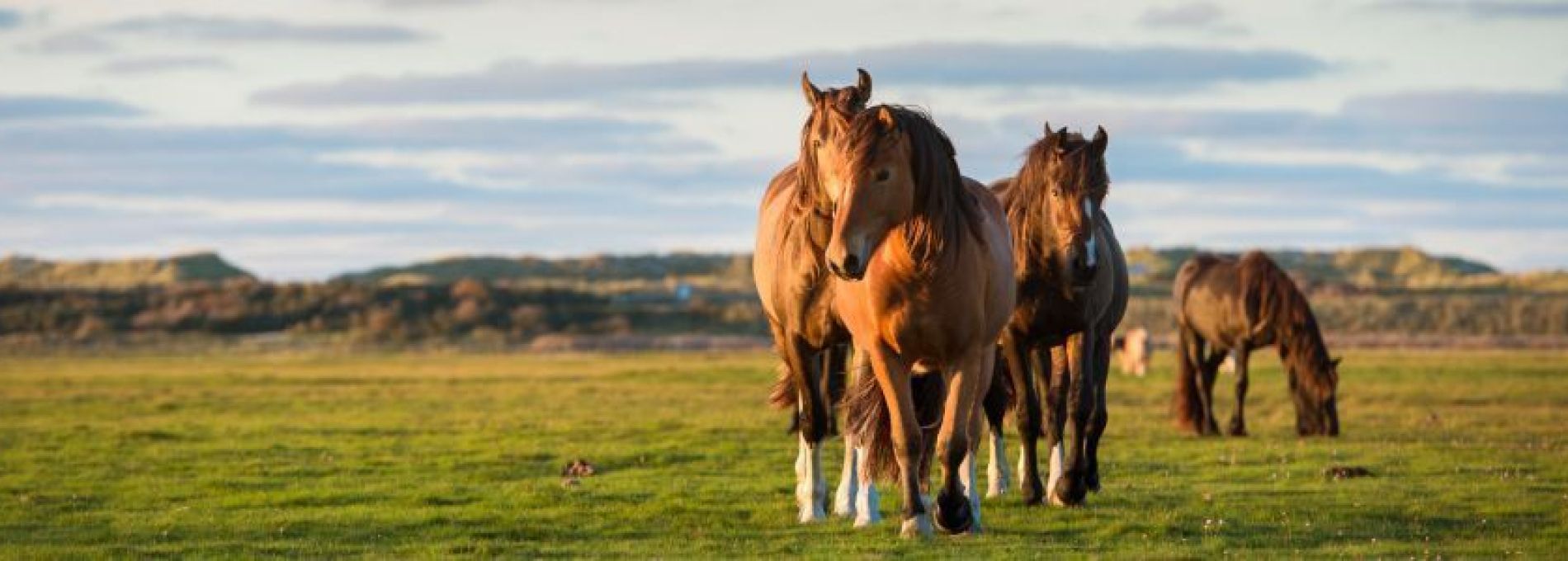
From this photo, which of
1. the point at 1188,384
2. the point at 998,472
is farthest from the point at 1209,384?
the point at 998,472

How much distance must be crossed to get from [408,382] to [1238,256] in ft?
70.3

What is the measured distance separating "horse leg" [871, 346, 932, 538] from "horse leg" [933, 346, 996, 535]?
0.42ft

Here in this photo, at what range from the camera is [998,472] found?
14.2 meters

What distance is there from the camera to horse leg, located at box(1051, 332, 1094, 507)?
13188 mm

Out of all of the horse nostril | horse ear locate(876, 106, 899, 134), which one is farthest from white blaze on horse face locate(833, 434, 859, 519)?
the horse nostril

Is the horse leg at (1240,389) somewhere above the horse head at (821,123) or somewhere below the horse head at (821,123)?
below

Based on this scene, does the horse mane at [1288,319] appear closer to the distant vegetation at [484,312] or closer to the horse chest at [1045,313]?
the horse chest at [1045,313]

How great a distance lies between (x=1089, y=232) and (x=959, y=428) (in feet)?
7.36

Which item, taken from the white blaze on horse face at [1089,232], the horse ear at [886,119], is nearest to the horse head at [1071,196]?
the white blaze on horse face at [1089,232]

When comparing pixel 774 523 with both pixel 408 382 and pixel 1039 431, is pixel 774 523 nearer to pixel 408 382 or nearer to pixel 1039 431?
pixel 1039 431

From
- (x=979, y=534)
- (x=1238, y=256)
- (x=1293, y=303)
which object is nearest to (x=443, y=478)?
(x=979, y=534)

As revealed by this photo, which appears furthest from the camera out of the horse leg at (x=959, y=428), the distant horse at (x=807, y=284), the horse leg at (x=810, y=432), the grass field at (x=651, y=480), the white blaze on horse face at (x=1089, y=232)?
the white blaze on horse face at (x=1089, y=232)

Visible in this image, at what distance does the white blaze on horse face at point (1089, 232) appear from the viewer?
12430 mm

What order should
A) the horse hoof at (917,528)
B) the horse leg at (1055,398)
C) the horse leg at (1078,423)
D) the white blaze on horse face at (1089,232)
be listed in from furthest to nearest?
the horse leg at (1055,398) < the horse leg at (1078,423) < the white blaze on horse face at (1089,232) < the horse hoof at (917,528)
